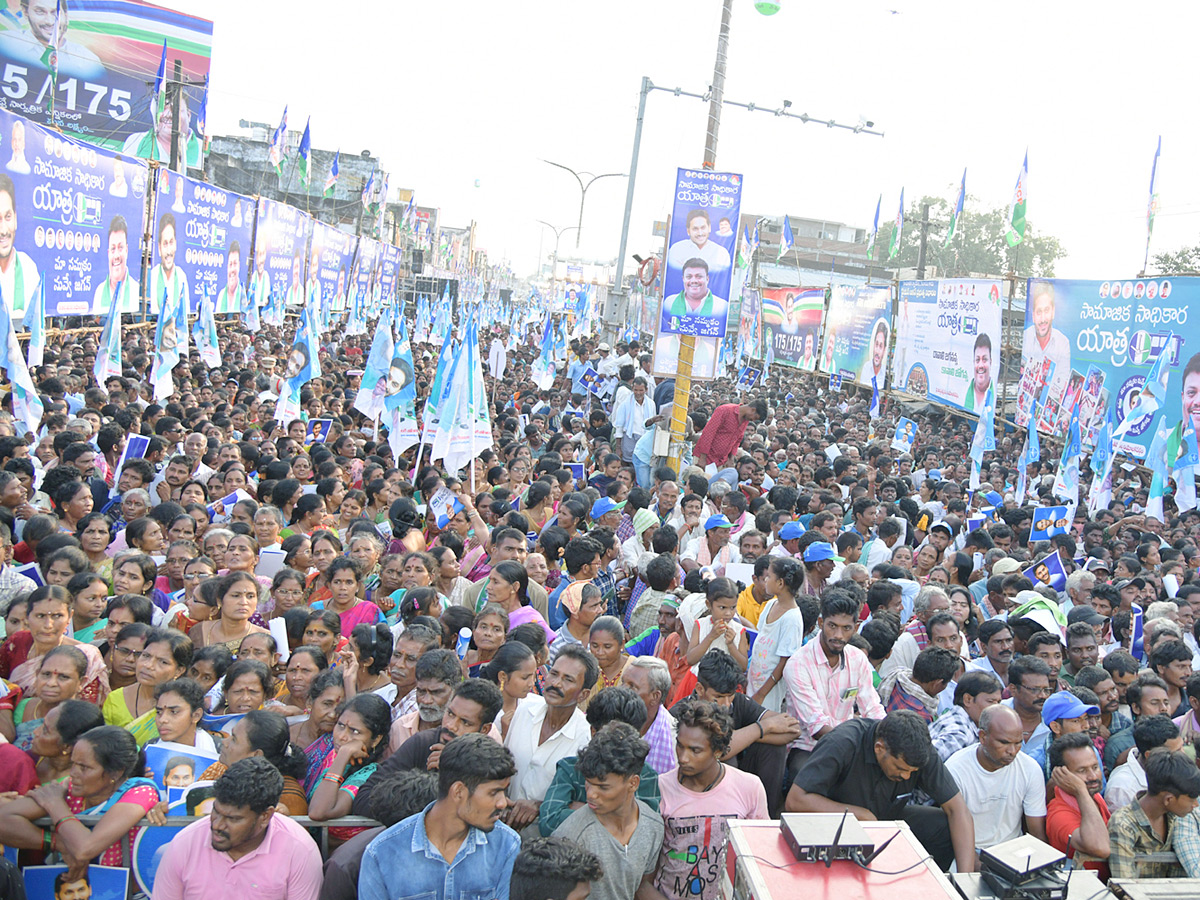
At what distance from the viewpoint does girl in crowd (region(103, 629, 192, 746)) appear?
4289 mm

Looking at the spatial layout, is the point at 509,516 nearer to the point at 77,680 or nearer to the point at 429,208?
the point at 77,680

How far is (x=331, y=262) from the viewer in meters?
32.7

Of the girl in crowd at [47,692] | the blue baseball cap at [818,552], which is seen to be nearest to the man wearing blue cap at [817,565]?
the blue baseball cap at [818,552]

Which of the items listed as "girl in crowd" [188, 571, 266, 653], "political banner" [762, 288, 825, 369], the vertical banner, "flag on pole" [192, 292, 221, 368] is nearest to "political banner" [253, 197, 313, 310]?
"flag on pole" [192, 292, 221, 368]

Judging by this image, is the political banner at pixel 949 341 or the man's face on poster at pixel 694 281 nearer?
the man's face on poster at pixel 694 281

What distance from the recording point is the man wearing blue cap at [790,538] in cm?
679

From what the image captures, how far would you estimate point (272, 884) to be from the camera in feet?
9.98

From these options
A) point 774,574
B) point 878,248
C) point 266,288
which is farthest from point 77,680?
point 878,248

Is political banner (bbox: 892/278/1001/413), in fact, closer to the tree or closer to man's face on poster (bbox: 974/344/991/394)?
man's face on poster (bbox: 974/344/991/394)

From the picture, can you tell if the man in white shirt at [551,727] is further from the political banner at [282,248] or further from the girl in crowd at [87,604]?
the political banner at [282,248]

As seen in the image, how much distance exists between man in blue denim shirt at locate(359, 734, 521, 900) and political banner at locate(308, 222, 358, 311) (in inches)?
1064

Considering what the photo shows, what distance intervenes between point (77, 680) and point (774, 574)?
3.26 meters

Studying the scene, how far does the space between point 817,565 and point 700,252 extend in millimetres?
4975

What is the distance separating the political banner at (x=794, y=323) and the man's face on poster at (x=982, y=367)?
1090 centimetres
